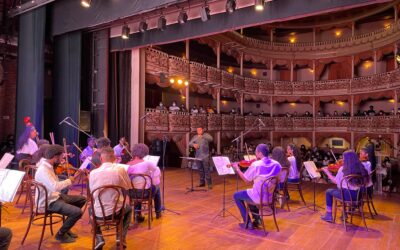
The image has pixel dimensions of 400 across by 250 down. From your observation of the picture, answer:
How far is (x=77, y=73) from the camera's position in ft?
34.1

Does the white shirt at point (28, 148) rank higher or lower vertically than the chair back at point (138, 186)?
higher

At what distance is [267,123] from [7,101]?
14434mm

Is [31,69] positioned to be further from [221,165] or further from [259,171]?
[259,171]

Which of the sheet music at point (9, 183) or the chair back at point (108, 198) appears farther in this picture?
the chair back at point (108, 198)

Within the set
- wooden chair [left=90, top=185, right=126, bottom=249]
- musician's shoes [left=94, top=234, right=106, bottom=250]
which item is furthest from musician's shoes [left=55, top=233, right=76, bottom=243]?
wooden chair [left=90, top=185, right=126, bottom=249]

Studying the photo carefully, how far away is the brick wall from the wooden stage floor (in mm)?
7775

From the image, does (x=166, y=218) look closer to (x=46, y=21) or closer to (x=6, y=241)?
(x=6, y=241)

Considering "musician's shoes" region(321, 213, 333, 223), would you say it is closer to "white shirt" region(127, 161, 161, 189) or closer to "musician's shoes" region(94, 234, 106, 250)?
"white shirt" region(127, 161, 161, 189)

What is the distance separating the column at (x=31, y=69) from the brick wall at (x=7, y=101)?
10.1 ft

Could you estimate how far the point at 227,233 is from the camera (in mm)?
4707

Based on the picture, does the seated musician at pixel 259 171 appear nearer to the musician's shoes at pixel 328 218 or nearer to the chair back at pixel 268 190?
the chair back at pixel 268 190

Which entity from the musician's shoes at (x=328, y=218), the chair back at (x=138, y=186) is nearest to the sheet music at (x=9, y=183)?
the chair back at (x=138, y=186)

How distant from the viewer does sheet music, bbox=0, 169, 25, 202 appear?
3.27 meters

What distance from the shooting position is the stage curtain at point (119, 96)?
37.1 ft
